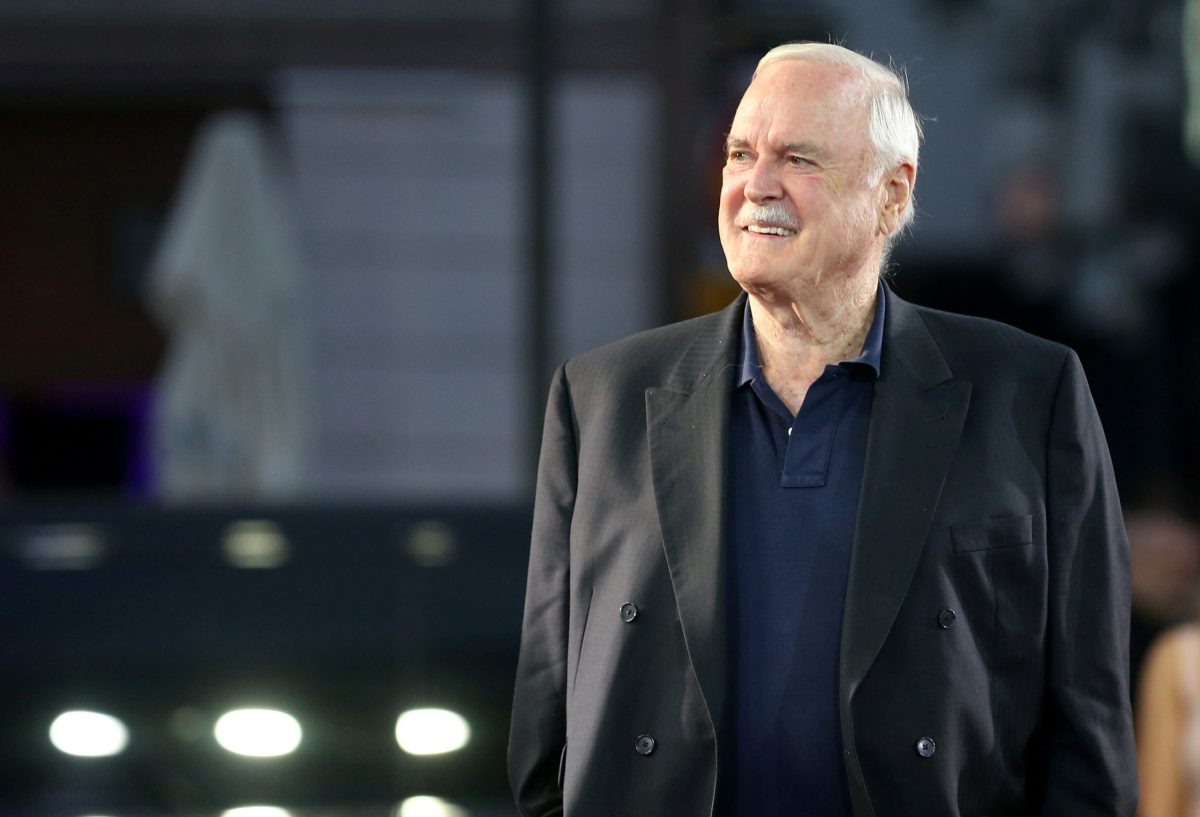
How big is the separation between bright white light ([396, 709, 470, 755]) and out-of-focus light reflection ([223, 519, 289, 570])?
709 millimetres

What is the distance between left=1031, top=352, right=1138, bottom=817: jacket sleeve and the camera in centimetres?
224

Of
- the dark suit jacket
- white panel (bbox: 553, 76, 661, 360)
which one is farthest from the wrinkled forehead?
white panel (bbox: 553, 76, 661, 360)

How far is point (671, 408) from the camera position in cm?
234

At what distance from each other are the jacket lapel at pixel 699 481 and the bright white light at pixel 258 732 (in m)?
3.00

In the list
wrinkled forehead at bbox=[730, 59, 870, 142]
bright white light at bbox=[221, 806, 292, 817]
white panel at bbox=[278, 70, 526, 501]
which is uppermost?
white panel at bbox=[278, 70, 526, 501]

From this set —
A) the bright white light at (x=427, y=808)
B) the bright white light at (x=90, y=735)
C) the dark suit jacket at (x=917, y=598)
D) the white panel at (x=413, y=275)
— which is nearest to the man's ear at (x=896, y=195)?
the dark suit jacket at (x=917, y=598)

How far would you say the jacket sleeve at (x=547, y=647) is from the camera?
7.84 feet

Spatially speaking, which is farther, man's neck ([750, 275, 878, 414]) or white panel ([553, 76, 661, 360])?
white panel ([553, 76, 661, 360])

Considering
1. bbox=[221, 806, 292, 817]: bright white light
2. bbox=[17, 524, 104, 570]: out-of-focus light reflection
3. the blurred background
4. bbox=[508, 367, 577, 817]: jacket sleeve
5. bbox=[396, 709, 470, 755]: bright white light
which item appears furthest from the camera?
the blurred background

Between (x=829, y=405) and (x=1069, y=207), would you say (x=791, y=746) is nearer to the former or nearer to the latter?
(x=829, y=405)

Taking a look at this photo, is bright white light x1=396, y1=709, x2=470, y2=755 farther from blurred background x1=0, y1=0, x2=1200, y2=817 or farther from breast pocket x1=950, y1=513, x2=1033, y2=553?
breast pocket x1=950, y1=513, x2=1033, y2=553

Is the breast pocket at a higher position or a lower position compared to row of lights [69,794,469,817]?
lower

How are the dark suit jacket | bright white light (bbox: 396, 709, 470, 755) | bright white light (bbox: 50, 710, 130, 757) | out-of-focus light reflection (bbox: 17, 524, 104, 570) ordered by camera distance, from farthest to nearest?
out-of-focus light reflection (bbox: 17, 524, 104, 570)
bright white light (bbox: 396, 709, 470, 755)
bright white light (bbox: 50, 710, 130, 757)
the dark suit jacket

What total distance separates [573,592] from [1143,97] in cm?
773
